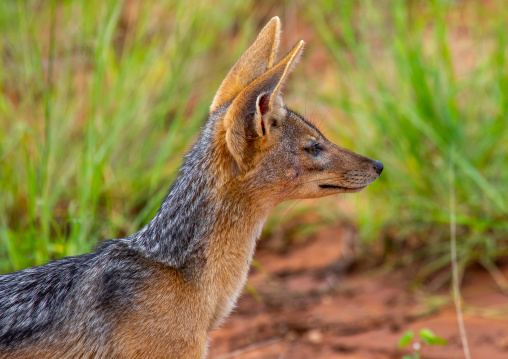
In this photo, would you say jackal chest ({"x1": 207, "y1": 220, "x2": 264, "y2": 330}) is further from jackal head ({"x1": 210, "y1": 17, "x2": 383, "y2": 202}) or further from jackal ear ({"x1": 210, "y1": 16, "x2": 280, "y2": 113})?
jackal ear ({"x1": 210, "y1": 16, "x2": 280, "y2": 113})

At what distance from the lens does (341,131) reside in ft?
23.2

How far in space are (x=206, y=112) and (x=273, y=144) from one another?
351 centimetres

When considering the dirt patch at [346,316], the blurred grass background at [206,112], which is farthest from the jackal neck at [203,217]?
the dirt patch at [346,316]

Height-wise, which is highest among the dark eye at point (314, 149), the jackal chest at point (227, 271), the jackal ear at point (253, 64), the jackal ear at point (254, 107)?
the jackal ear at point (253, 64)

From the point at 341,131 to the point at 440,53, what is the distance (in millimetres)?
1235

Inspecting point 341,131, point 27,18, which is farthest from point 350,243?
point 27,18

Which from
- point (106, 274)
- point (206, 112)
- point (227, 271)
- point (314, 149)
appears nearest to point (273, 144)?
Result: point (314, 149)

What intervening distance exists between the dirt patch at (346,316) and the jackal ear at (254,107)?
1.74 m

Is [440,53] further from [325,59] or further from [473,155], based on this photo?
[325,59]

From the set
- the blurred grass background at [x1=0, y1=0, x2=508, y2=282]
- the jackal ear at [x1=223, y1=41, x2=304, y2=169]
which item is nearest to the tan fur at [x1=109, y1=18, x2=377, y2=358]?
the jackal ear at [x1=223, y1=41, x2=304, y2=169]

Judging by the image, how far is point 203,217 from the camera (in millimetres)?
3330

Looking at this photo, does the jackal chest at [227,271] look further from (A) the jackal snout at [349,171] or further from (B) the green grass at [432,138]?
(B) the green grass at [432,138]

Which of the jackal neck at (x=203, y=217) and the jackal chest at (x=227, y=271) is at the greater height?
the jackal neck at (x=203, y=217)

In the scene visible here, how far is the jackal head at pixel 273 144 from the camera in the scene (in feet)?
10.4
